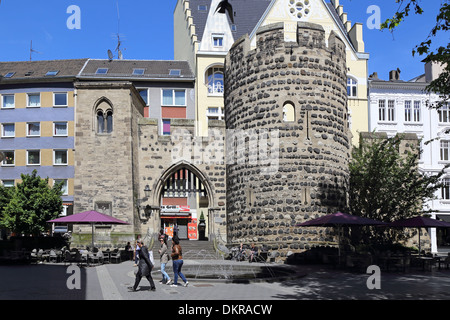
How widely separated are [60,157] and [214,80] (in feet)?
38.8

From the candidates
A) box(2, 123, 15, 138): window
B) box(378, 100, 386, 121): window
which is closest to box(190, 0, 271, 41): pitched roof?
box(378, 100, 386, 121): window

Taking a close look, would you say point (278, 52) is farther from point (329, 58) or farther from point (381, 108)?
point (381, 108)

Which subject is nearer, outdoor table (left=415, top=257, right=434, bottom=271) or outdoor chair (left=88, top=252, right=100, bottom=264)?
outdoor table (left=415, top=257, right=434, bottom=271)

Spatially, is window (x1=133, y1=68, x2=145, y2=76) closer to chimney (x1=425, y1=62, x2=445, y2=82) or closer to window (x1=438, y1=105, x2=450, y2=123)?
chimney (x1=425, y1=62, x2=445, y2=82)

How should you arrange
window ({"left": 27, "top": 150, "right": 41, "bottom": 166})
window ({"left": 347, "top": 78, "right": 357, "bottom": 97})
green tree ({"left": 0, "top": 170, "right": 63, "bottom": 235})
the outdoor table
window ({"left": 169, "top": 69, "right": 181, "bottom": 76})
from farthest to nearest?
window ({"left": 347, "top": 78, "right": 357, "bottom": 97})
window ({"left": 169, "top": 69, "right": 181, "bottom": 76})
window ({"left": 27, "top": 150, "right": 41, "bottom": 166})
green tree ({"left": 0, "top": 170, "right": 63, "bottom": 235})
the outdoor table

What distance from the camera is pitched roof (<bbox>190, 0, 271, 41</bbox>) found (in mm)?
41156

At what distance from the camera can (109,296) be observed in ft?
40.1

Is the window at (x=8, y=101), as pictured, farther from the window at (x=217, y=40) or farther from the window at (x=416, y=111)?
the window at (x=416, y=111)

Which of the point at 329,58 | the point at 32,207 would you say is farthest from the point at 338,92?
the point at 32,207

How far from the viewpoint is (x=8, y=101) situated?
4041cm

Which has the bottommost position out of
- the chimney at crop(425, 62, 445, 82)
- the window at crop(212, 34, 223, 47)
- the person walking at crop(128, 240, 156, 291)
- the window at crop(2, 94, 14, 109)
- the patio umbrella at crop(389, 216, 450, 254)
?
the person walking at crop(128, 240, 156, 291)

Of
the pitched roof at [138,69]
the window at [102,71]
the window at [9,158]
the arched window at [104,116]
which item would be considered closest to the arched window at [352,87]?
the pitched roof at [138,69]

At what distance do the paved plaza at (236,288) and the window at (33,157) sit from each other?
2250 centimetres

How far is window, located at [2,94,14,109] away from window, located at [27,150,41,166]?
11.8 feet
